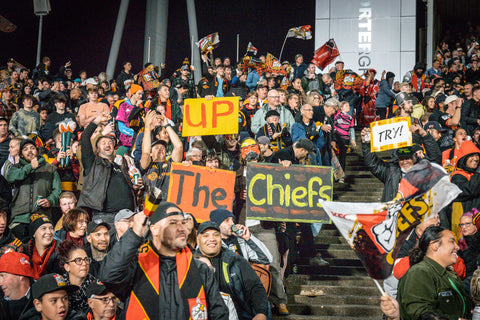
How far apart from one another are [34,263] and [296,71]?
11342 mm

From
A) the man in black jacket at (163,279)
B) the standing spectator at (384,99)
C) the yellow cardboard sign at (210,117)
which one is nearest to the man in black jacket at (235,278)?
the man in black jacket at (163,279)

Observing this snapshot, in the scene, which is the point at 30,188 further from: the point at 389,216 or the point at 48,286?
the point at 389,216

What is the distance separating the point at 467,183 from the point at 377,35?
12923 millimetres

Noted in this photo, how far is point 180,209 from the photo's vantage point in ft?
15.5

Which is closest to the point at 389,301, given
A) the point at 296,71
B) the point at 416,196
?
the point at 416,196

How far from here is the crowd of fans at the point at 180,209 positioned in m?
4.29

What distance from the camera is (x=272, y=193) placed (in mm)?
8289

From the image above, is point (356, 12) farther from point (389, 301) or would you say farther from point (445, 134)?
point (389, 301)

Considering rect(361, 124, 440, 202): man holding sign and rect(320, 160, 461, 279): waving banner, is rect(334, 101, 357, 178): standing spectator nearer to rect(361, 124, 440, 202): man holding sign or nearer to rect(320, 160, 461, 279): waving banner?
rect(361, 124, 440, 202): man holding sign

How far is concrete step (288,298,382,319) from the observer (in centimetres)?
759

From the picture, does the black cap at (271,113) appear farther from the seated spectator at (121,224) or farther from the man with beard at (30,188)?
the seated spectator at (121,224)

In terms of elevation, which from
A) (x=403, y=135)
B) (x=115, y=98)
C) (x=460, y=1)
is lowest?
(x=403, y=135)

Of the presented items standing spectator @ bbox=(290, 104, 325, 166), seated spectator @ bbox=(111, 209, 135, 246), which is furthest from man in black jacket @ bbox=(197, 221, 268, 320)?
standing spectator @ bbox=(290, 104, 325, 166)

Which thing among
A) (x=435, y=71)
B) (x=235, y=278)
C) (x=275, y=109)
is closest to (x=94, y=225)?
(x=235, y=278)
